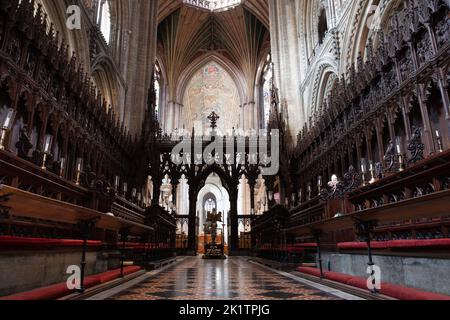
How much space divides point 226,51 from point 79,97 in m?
25.3

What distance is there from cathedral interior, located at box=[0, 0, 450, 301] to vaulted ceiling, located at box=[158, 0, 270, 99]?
1004 cm

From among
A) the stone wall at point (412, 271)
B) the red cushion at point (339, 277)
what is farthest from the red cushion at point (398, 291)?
the stone wall at point (412, 271)

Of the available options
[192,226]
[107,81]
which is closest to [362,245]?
[192,226]

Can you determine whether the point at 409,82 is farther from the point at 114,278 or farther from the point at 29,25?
the point at 29,25

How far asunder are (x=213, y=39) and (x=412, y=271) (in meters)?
31.7

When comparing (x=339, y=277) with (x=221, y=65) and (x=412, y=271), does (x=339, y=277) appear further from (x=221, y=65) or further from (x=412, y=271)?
(x=221, y=65)

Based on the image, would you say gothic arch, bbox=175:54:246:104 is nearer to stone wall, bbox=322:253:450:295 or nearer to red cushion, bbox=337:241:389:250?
red cushion, bbox=337:241:389:250

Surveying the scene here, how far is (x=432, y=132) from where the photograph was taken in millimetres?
6363

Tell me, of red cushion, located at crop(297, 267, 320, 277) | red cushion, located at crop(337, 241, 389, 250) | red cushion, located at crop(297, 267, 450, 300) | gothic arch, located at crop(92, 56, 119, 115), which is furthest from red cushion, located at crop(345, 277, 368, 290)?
gothic arch, located at crop(92, 56, 119, 115)

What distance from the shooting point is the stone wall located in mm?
2658

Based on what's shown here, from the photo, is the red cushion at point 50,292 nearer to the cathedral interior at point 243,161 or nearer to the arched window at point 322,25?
the cathedral interior at point 243,161

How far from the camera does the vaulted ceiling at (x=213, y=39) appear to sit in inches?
1133
